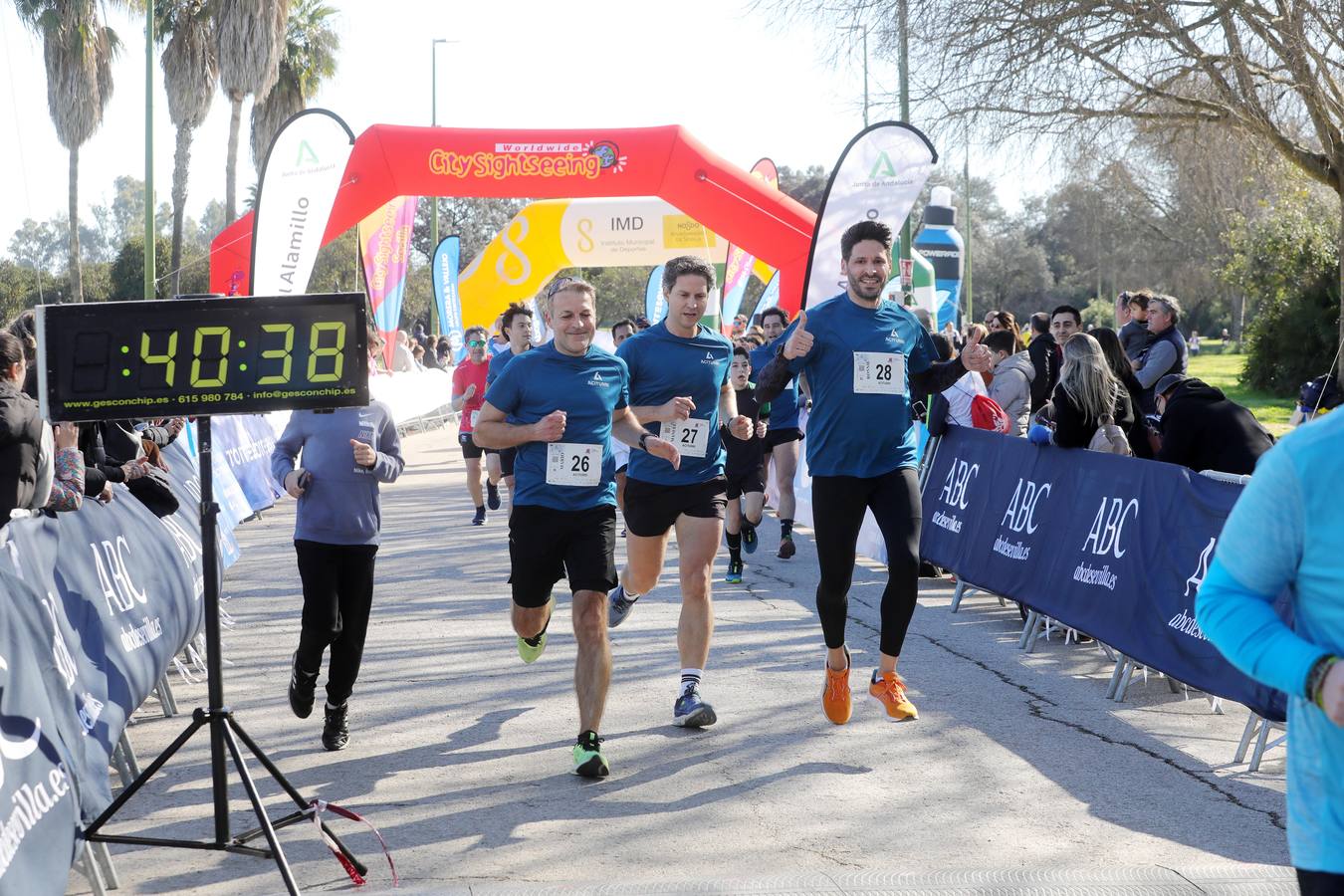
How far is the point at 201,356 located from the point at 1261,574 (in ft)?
10.3

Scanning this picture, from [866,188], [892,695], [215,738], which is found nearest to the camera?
[215,738]

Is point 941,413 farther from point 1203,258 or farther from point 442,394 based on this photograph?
point 1203,258

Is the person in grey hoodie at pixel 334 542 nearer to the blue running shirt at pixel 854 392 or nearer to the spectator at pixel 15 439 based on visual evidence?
the spectator at pixel 15 439

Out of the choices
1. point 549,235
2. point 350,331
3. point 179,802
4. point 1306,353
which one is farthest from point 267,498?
point 1306,353

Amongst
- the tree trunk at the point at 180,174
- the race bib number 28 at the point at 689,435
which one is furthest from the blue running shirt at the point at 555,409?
the tree trunk at the point at 180,174

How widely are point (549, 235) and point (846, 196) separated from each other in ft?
50.1

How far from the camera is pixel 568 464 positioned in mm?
6090

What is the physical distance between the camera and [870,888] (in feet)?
14.4

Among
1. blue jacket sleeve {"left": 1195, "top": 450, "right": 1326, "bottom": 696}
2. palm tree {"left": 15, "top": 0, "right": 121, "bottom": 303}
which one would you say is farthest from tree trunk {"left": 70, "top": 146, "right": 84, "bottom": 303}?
blue jacket sleeve {"left": 1195, "top": 450, "right": 1326, "bottom": 696}

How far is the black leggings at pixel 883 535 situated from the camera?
20.4ft

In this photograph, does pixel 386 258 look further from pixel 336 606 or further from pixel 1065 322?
pixel 336 606

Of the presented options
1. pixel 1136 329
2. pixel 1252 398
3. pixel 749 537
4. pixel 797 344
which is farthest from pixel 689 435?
pixel 1252 398

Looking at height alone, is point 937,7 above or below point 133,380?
above

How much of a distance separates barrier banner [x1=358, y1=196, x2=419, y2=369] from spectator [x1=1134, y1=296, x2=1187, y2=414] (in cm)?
1487
